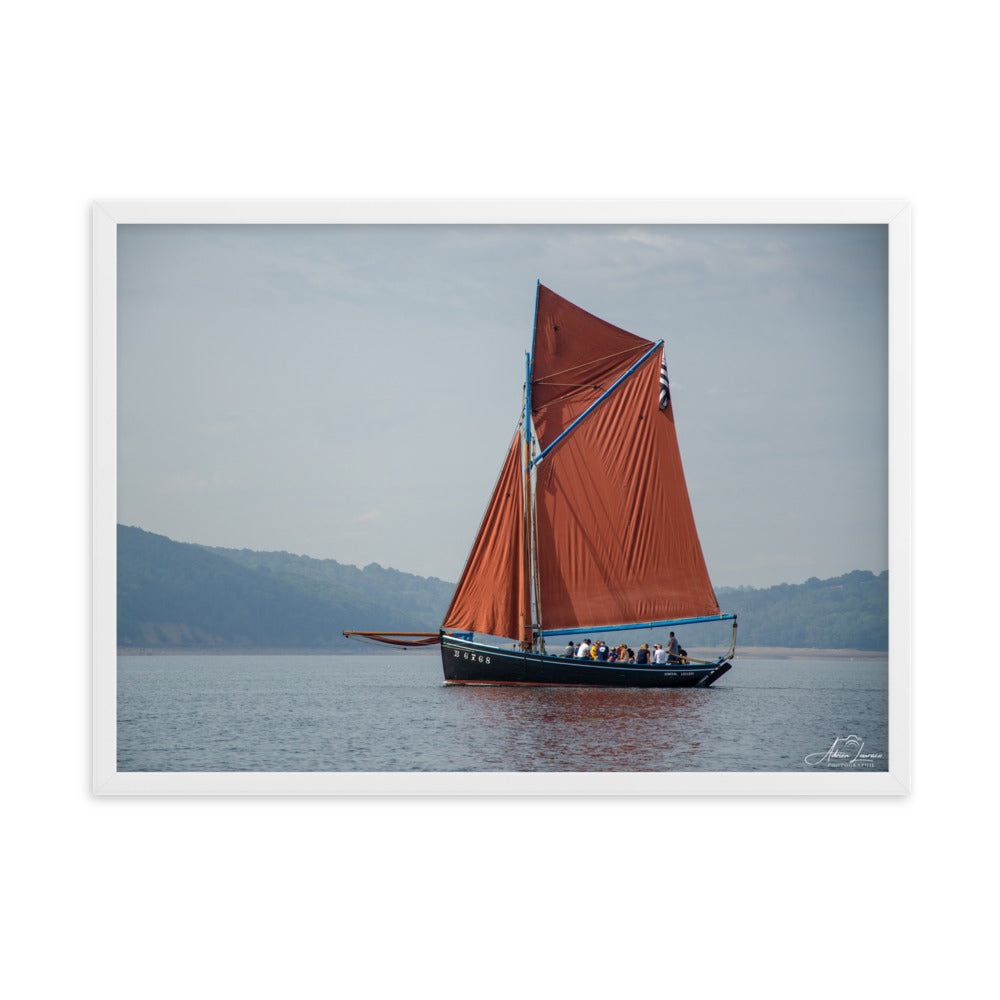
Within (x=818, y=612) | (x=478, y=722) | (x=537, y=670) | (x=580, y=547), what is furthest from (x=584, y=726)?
(x=537, y=670)

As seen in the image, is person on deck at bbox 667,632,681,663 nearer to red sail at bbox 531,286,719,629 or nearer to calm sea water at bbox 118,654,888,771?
calm sea water at bbox 118,654,888,771

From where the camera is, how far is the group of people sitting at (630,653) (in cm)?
1566

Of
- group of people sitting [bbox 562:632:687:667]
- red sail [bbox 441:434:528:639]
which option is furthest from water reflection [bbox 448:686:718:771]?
red sail [bbox 441:434:528:639]

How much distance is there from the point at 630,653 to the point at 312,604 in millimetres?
5558

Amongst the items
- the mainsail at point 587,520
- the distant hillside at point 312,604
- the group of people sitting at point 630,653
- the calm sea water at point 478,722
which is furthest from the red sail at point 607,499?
the calm sea water at point 478,722

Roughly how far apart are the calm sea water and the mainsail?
132 cm

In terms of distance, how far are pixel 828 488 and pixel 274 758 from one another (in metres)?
5.76

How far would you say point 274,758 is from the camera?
9.62 meters

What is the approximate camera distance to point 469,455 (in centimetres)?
1076

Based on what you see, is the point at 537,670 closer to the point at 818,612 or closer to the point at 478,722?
the point at 478,722
